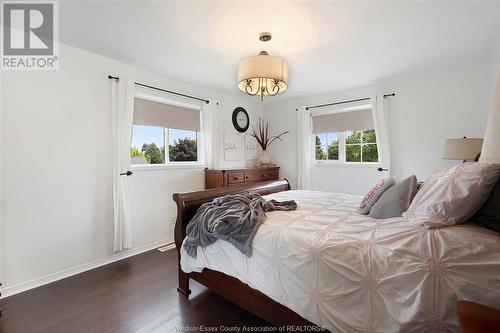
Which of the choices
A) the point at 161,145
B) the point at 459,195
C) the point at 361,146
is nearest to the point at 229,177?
the point at 161,145

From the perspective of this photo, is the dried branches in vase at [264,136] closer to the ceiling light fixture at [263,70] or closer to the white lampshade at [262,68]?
the ceiling light fixture at [263,70]

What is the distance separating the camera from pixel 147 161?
3199 millimetres

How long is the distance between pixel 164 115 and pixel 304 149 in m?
2.49

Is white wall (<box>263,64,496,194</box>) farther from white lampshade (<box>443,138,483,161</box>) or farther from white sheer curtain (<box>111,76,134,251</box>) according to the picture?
white sheer curtain (<box>111,76,134,251</box>)

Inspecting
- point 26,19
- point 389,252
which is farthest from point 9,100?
point 389,252

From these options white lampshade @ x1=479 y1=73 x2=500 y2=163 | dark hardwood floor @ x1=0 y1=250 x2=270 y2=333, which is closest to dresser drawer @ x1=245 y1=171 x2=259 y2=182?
dark hardwood floor @ x1=0 y1=250 x2=270 y2=333

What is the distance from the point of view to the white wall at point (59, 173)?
2.07 m

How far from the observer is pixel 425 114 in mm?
3238

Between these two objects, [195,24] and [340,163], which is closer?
[195,24]

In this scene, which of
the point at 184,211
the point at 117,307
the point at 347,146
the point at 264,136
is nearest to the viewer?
the point at 117,307

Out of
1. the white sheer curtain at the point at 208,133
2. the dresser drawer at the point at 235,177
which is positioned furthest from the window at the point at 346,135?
the white sheer curtain at the point at 208,133

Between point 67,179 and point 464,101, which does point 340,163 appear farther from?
point 67,179

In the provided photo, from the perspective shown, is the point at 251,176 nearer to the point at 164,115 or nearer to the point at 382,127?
the point at 164,115

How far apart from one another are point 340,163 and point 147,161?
125 inches
